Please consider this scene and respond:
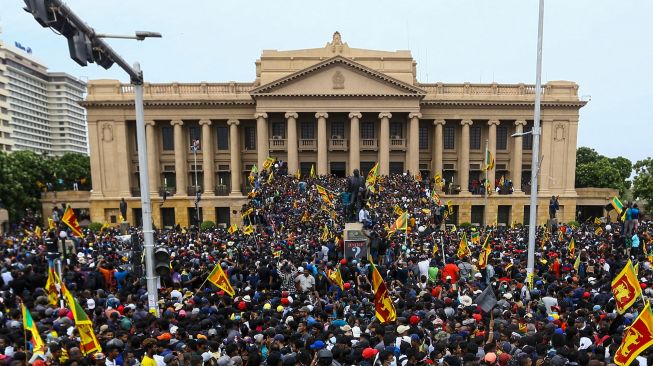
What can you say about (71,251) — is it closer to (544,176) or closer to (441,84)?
(441,84)

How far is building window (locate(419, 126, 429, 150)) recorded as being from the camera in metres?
50.5

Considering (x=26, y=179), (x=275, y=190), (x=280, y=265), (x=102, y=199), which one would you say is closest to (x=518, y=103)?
(x=275, y=190)

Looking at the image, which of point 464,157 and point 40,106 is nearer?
point 464,157

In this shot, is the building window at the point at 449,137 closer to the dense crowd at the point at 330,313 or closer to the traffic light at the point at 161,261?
the dense crowd at the point at 330,313

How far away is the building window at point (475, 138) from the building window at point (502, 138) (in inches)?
90.8

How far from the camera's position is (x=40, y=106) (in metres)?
111

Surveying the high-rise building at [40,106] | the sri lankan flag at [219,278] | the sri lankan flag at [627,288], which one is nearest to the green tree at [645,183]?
the sri lankan flag at [627,288]

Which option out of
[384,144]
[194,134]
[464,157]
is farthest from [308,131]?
[464,157]

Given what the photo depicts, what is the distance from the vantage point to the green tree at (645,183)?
4591cm

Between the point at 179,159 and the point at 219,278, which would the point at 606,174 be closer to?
the point at 179,159

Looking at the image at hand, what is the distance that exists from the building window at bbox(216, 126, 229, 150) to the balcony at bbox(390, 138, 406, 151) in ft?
65.9

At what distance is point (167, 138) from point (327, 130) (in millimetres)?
19601

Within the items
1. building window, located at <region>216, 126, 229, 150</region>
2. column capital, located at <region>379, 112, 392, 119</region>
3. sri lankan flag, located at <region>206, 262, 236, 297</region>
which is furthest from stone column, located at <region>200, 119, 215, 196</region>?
sri lankan flag, located at <region>206, 262, 236, 297</region>

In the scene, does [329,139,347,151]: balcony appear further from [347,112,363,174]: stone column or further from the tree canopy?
the tree canopy
